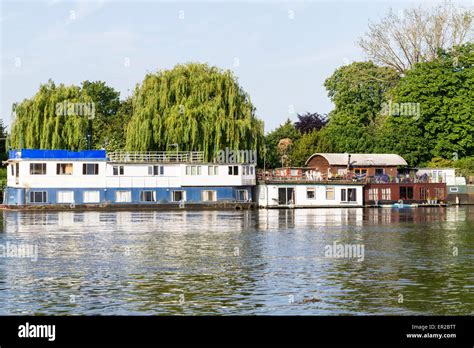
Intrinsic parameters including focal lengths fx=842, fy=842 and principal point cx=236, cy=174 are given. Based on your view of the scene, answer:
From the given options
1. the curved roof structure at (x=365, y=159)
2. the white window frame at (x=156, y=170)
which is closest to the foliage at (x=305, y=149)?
the curved roof structure at (x=365, y=159)

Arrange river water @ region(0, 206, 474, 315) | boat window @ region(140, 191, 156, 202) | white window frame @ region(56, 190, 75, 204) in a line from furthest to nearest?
boat window @ region(140, 191, 156, 202) → white window frame @ region(56, 190, 75, 204) → river water @ region(0, 206, 474, 315)

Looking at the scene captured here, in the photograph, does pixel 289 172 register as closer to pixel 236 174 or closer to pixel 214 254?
pixel 236 174

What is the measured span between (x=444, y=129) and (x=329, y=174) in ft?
58.8

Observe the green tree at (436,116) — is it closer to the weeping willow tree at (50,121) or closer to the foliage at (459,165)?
the foliage at (459,165)

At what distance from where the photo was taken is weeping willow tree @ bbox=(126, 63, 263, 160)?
80.1 meters

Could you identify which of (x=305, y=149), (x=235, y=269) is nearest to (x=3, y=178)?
(x=305, y=149)

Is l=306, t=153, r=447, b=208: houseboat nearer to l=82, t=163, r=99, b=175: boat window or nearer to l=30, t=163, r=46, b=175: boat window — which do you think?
l=82, t=163, r=99, b=175: boat window

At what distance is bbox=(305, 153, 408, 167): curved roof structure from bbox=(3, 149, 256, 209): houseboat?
13.1 meters

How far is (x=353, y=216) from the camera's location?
68.8 meters

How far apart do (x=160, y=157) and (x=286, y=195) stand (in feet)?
44.1

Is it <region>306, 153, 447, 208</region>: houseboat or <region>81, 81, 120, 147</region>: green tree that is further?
<region>81, 81, 120, 147</region>: green tree

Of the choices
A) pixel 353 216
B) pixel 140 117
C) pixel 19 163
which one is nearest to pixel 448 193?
pixel 353 216

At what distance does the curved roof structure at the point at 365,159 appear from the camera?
91875 mm
